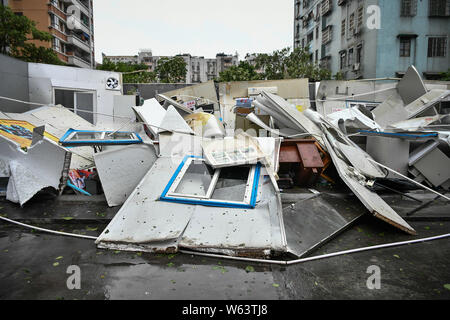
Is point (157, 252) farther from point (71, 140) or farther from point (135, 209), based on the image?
point (71, 140)

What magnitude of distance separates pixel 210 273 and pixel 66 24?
3727 cm

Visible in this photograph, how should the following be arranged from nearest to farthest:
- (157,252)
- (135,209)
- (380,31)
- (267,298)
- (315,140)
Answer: (267,298) < (157,252) < (135,209) < (315,140) < (380,31)

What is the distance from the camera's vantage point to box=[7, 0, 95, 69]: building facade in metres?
28.3

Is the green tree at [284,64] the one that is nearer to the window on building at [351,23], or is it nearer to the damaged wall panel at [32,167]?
the window on building at [351,23]

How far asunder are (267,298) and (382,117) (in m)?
6.87

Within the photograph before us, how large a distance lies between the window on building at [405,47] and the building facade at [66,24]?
28937 millimetres

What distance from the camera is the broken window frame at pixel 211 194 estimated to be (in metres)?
3.57

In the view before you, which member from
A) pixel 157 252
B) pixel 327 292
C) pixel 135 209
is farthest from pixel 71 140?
pixel 327 292

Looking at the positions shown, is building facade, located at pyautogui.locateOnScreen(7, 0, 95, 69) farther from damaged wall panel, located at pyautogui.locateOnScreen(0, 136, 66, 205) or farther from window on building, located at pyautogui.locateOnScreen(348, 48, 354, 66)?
damaged wall panel, located at pyautogui.locateOnScreen(0, 136, 66, 205)

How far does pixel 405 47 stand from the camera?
19250 millimetres

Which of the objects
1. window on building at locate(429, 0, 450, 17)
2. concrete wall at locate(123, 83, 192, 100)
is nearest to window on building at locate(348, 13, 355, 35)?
window on building at locate(429, 0, 450, 17)

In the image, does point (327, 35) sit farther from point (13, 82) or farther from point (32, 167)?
point (32, 167)

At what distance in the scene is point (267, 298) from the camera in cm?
236

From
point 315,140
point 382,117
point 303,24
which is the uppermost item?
point 303,24
